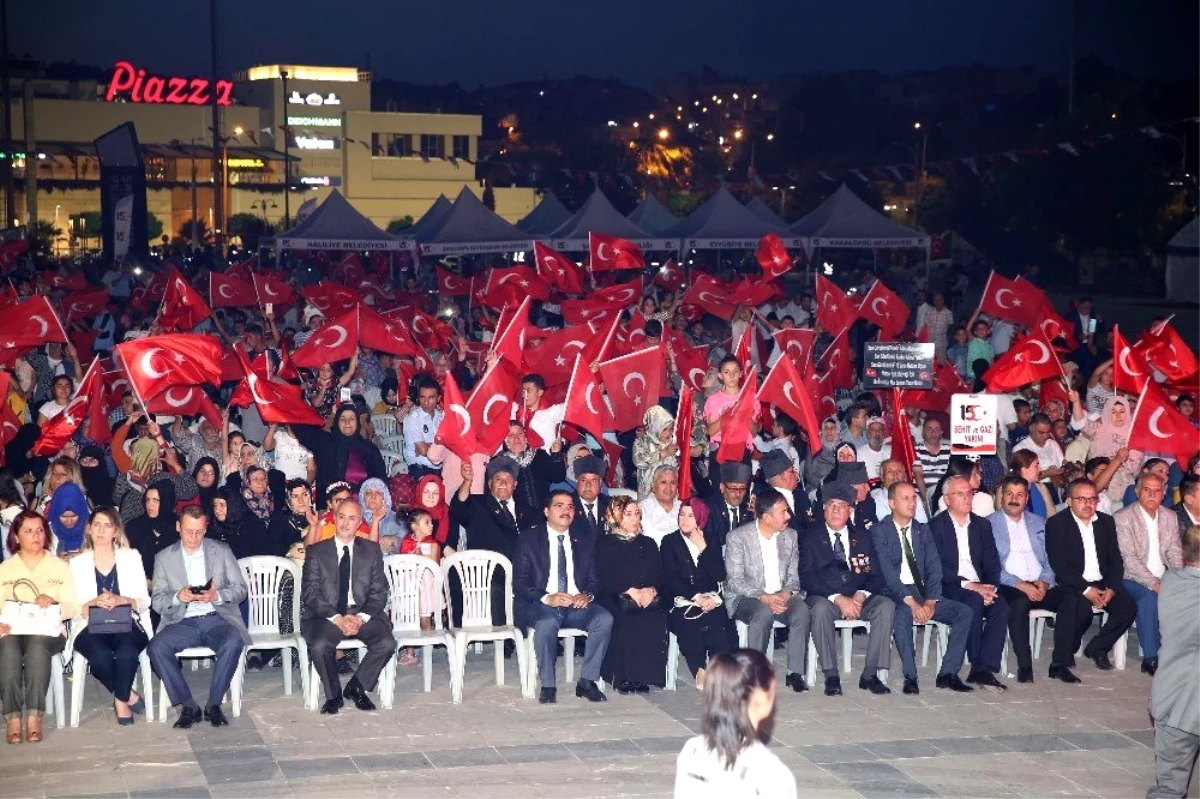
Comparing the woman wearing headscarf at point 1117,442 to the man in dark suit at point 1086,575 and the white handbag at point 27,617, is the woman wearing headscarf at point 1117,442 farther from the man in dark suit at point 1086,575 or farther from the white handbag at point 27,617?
the white handbag at point 27,617

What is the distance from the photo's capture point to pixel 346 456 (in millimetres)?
13531

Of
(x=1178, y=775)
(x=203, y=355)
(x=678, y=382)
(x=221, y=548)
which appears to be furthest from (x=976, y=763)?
(x=678, y=382)

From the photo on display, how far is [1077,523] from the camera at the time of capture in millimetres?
11773

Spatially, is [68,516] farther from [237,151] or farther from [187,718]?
[237,151]

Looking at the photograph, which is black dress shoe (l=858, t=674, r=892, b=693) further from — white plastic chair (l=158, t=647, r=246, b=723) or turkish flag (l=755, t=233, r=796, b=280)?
turkish flag (l=755, t=233, r=796, b=280)

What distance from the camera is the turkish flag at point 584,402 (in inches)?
524

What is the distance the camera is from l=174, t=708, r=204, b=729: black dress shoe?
9789mm

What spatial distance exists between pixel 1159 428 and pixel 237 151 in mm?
98250

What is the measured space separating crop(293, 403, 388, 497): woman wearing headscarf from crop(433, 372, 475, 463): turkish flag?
1189mm

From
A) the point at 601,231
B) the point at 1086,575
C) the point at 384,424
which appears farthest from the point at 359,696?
the point at 601,231

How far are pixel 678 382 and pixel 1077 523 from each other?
6366 mm

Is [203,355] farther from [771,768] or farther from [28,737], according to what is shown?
[771,768]

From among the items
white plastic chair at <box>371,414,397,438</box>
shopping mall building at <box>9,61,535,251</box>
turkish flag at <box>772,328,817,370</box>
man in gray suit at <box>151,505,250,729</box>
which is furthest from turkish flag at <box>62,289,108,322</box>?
shopping mall building at <box>9,61,535,251</box>

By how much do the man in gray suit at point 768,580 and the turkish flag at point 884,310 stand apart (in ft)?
29.5
